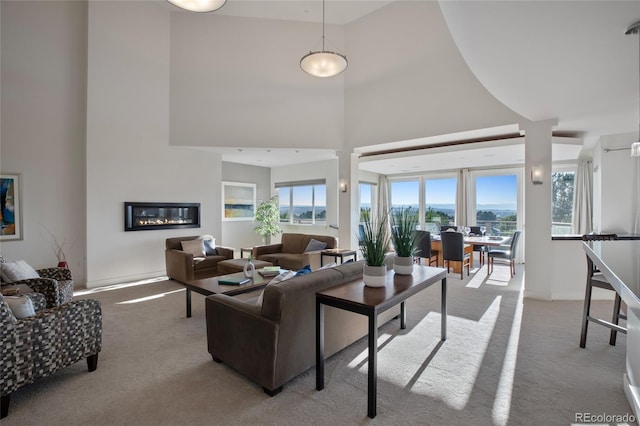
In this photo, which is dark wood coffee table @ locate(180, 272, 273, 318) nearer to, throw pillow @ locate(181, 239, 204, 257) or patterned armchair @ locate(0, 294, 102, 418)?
patterned armchair @ locate(0, 294, 102, 418)

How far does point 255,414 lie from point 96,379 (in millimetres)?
1411

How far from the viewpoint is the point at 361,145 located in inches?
250

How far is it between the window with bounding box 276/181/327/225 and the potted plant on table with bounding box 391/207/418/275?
5.93 m

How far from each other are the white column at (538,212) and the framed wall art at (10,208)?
303 inches

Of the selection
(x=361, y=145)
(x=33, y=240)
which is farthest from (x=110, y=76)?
(x=361, y=145)

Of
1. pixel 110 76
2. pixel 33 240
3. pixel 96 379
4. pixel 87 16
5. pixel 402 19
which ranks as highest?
pixel 402 19

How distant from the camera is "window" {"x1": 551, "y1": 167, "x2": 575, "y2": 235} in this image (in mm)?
7188

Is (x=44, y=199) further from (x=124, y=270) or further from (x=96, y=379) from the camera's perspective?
(x=96, y=379)

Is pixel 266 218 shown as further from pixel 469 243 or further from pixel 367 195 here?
pixel 469 243

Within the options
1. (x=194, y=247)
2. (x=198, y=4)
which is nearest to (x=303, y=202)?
(x=194, y=247)

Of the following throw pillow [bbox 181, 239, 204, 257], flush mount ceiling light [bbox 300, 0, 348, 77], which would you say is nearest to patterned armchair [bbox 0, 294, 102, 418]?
throw pillow [bbox 181, 239, 204, 257]

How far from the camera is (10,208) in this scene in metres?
4.62

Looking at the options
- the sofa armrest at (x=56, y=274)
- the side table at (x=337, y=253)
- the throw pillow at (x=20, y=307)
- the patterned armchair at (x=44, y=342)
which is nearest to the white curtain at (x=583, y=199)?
the side table at (x=337, y=253)

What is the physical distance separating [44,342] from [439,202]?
9121 millimetres
